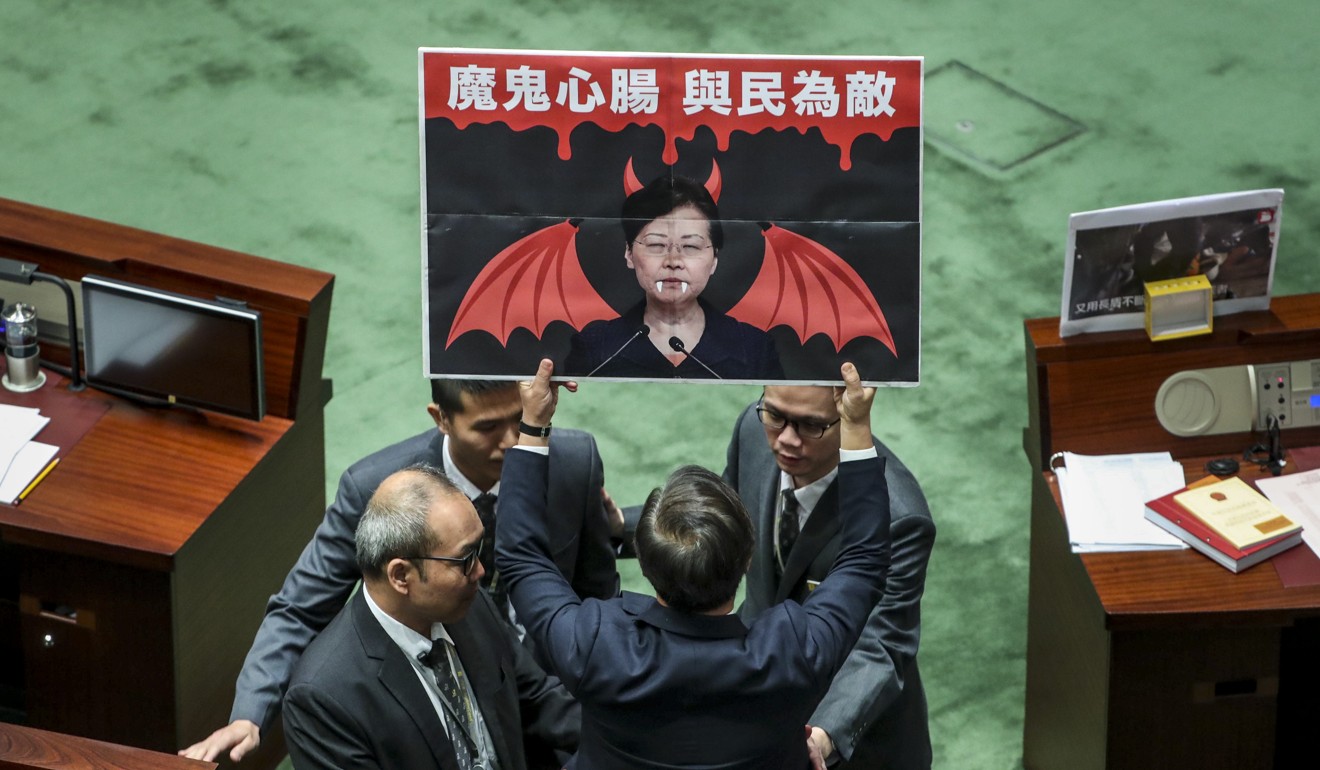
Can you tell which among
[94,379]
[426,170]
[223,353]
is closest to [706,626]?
[426,170]

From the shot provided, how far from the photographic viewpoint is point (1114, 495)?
174 inches

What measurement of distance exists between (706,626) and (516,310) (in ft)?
2.39

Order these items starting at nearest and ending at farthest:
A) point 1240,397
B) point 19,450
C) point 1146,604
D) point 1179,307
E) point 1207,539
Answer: point 1146,604 < point 1207,539 < point 1179,307 < point 1240,397 < point 19,450

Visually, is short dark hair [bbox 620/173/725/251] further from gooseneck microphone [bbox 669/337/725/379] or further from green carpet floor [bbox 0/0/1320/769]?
green carpet floor [bbox 0/0/1320/769]

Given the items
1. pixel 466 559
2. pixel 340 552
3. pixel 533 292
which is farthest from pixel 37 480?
pixel 533 292

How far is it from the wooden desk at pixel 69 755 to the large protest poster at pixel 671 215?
102cm

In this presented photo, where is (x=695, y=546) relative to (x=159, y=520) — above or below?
above

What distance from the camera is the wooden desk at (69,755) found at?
2697mm

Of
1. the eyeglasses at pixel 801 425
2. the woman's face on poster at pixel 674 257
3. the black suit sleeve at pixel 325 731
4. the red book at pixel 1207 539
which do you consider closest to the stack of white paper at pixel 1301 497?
the red book at pixel 1207 539

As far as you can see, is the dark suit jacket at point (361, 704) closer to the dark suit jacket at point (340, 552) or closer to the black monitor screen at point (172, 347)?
the dark suit jacket at point (340, 552)

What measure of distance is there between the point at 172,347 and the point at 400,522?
1.38 m

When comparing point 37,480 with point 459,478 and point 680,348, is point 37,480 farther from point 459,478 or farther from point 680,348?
point 680,348

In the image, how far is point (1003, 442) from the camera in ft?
19.9

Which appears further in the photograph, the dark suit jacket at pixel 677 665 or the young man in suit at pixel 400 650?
the young man in suit at pixel 400 650
